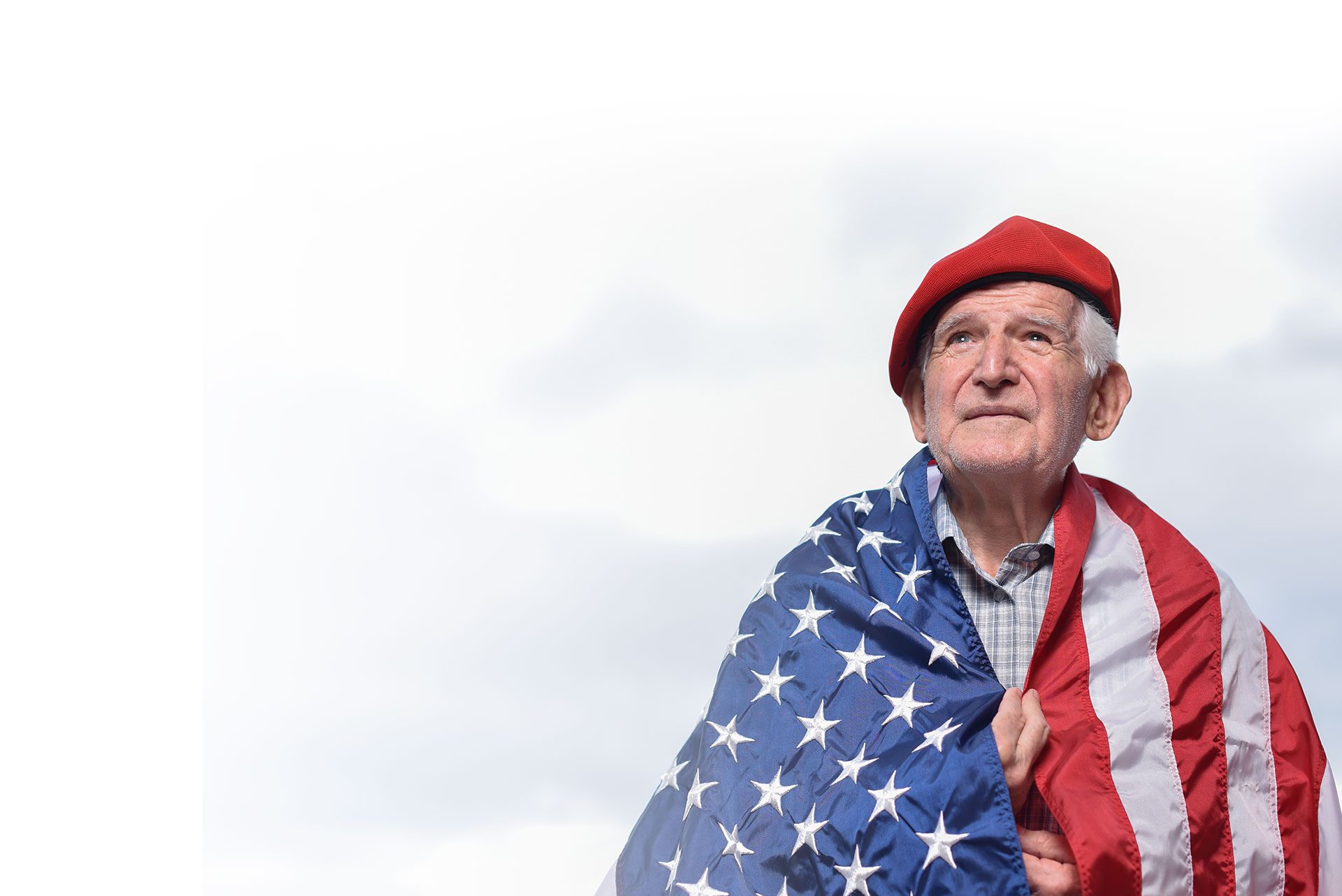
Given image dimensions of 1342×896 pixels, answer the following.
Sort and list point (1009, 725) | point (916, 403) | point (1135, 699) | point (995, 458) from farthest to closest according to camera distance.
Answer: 1. point (916, 403)
2. point (995, 458)
3. point (1135, 699)
4. point (1009, 725)

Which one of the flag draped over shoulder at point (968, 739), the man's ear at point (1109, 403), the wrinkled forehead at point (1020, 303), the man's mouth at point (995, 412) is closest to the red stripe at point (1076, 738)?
the flag draped over shoulder at point (968, 739)

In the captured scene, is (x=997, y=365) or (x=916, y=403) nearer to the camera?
(x=997, y=365)

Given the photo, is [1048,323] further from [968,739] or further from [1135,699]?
[968,739]

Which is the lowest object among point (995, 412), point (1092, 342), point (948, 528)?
point (948, 528)

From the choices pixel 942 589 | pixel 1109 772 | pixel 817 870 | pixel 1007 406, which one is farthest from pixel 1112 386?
pixel 817 870

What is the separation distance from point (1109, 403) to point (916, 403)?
0.45 meters

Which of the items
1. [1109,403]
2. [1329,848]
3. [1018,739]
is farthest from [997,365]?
[1329,848]

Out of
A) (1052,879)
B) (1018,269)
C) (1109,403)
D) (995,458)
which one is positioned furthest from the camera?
(1109,403)

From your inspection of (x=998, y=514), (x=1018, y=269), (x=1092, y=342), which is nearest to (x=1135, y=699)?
(x=998, y=514)

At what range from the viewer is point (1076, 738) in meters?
2.47

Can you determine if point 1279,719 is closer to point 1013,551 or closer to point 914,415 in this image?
point 1013,551

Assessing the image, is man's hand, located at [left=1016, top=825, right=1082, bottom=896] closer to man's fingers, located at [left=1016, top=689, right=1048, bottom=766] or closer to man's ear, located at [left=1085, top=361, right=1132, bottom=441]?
man's fingers, located at [left=1016, top=689, right=1048, bottom=766]

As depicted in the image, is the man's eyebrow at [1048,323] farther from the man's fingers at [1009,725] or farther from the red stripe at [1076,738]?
the man's fingers at [1009,725]

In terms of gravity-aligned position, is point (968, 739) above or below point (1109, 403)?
below
